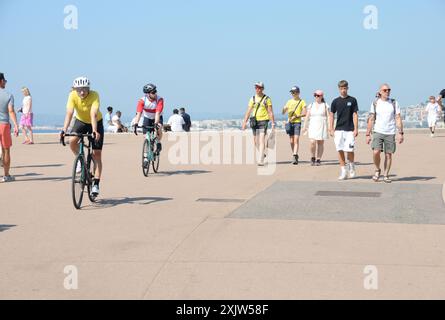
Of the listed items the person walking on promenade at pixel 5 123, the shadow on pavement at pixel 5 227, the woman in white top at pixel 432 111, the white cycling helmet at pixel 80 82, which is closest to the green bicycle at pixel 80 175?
the white cycling helmet at pixel 80 82

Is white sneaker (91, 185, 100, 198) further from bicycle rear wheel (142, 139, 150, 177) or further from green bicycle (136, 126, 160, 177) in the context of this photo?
bicycle rear wheel (142, 139, 150, 177)

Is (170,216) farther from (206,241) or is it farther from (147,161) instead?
(147,161)

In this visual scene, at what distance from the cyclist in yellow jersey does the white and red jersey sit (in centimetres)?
388

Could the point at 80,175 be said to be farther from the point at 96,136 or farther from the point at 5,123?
the point at 5,123

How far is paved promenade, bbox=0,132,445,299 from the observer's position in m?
5.56

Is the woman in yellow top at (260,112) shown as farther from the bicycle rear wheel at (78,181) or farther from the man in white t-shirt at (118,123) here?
the man in white t-shirt at (118,123)

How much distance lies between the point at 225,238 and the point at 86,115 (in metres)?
3.64

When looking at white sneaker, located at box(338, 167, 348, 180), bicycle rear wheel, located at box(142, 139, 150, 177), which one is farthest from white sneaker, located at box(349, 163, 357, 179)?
bicycle rear wheel, located at box(142, 139, 150, 177)

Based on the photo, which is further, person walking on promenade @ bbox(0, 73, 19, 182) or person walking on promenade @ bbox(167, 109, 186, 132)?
person walking on promenade @ bbox(167, 109, 186, 132)

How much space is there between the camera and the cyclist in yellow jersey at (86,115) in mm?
9750

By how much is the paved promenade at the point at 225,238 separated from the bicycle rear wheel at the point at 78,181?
158mm

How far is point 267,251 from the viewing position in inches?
267

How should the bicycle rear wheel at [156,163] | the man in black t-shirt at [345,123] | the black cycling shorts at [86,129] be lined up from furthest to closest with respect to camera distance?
the bicycle rear wheel at [156,163], the man in black t-shirt at [345,123], the black cycling shorts at [86,129]
